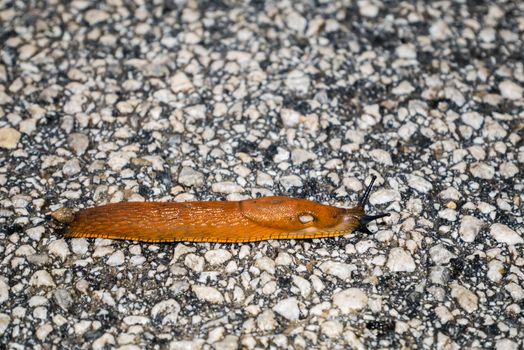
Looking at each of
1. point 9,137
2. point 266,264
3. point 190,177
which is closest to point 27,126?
point 9,137

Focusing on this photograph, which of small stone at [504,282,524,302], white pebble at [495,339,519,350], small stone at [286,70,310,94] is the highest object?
small stone at [286,70,310,94]

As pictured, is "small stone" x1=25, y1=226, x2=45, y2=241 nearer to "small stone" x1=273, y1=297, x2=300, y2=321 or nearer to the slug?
the slug

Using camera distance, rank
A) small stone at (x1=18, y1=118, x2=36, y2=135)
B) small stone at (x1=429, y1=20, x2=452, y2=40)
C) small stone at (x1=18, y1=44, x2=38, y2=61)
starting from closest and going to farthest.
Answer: small stone at (x1=18, y1=118, x2=36, y2=135), small stone at (x1=18, y1=44, x2=38, y2=61), small stone at (x1=429, y1=20, x2=452, y2=40)

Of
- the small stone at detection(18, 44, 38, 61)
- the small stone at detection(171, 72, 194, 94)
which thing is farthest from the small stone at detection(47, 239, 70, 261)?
the small stone at detection(18, 44, 38, 61)

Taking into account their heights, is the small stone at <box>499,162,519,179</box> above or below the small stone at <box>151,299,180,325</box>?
above

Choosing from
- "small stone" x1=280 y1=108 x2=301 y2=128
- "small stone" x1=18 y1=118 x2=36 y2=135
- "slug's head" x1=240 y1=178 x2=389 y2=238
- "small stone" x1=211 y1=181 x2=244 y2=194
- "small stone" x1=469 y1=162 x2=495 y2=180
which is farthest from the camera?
"small stone" x1=280 y1=108 x2=301 y2=128

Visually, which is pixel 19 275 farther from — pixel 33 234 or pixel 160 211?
pixel 160 211

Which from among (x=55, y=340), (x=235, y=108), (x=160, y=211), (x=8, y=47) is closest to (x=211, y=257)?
(x=160, y=211)
